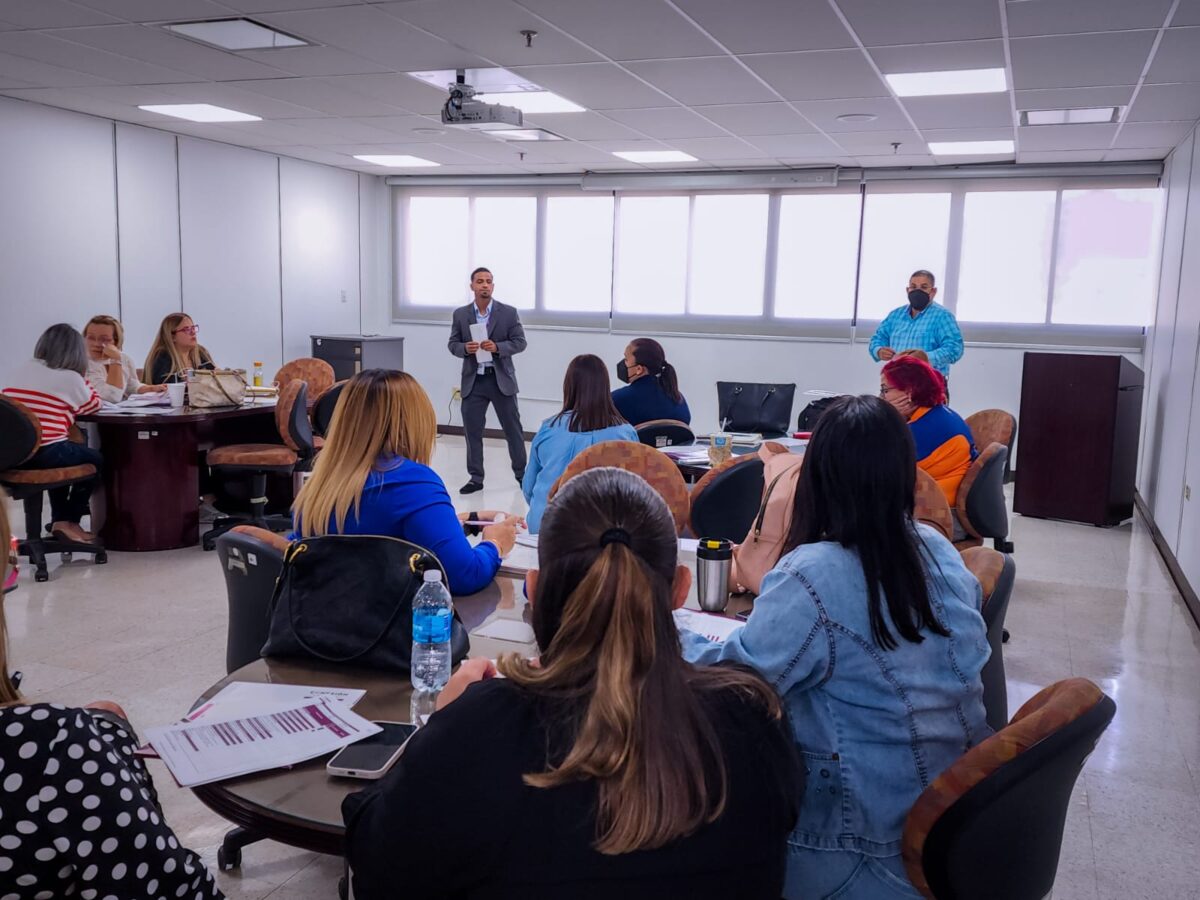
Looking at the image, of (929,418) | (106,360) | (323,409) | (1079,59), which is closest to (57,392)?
(106,360)

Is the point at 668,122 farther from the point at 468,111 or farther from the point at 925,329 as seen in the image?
the point at 925,329

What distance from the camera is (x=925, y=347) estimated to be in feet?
24.0

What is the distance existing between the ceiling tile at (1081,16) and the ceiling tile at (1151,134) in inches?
106

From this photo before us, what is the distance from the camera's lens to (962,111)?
6270mm

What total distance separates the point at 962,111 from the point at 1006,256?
10.1 feet

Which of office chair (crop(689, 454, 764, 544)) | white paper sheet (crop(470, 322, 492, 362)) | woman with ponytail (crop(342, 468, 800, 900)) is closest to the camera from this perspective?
woman with ponytail (crop(342, 468, 800, 900))

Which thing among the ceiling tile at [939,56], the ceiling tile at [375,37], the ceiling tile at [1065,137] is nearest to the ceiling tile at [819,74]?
the ceiling tile at [939,56]

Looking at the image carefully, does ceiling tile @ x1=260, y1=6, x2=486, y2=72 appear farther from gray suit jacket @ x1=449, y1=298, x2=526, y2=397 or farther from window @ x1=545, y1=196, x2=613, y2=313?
window @ x1=545, y1=196, x2=613, y2=313

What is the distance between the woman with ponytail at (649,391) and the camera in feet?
17.6

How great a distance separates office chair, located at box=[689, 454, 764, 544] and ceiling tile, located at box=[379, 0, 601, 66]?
2269mm

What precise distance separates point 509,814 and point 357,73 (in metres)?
5.55

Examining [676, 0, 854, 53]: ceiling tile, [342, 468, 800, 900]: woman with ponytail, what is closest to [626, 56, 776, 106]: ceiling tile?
[676, 0, 854, 53]: ceiling tile

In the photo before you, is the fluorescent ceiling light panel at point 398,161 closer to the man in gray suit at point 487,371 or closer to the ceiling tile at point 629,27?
the man in gray suit at point 487,371

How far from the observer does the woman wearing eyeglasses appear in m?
6.97
